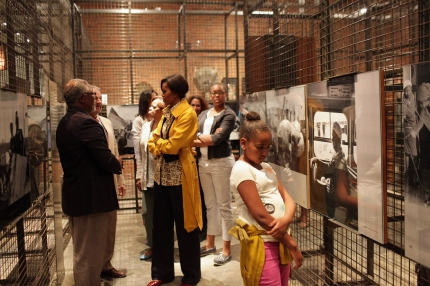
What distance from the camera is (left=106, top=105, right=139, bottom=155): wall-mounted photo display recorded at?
224 inches

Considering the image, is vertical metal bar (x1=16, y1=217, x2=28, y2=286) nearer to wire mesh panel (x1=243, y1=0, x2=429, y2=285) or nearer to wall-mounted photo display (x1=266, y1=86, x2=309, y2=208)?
wall-mounted photo display (x1=266, y1=86, x2=309, y2=208)

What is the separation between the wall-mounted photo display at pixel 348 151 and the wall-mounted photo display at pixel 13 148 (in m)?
1.68

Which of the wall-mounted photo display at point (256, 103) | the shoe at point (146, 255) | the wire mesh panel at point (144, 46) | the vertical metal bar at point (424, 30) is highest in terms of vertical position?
the wire mesh panel at point (144, 46)

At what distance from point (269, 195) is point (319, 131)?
0.56 meters

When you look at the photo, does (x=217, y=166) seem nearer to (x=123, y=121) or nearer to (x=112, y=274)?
(x=112, y=274)

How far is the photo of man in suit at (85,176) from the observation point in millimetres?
2719

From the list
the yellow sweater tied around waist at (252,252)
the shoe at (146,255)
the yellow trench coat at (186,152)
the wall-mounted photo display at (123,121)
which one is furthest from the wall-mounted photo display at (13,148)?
the wall-mounted photo display at (123,121)

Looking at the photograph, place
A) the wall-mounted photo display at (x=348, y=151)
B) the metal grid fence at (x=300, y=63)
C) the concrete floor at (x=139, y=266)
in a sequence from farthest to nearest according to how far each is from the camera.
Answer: the concrete floor at (x=139, y=266) < the metal grid fence at (x=300, y=63) < the wall-mounted photo display at (x=348, y=151)

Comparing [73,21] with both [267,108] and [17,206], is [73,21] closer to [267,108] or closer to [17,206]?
[267,108]

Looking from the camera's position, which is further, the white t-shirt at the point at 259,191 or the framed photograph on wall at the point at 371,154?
the white t-shirt at the point at 259,191

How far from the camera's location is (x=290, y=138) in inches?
111

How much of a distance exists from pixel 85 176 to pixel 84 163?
0.09m

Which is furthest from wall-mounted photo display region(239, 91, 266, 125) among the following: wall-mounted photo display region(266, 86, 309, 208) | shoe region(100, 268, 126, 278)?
shoe region(100, 268, 126, 278)

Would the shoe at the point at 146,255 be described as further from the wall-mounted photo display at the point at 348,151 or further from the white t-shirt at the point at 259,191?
the white t-shirt at the point at 259,191
